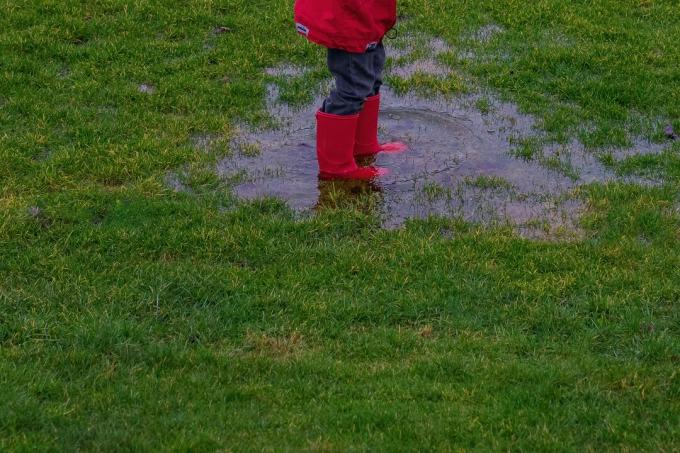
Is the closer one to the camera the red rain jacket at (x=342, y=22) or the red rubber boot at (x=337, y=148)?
the red rain jacket at (x=342, y=22)

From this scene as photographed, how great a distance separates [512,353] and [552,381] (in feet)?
1.05

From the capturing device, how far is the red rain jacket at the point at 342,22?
6152 mm

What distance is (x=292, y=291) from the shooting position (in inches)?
210

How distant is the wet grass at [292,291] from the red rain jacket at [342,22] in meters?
1.00

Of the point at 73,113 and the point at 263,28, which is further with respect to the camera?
the point at 263,28

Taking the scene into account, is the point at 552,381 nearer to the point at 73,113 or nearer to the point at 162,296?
the point at 162,296

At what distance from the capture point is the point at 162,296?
5.29 metres

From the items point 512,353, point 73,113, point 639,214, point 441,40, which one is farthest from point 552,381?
point 441,40

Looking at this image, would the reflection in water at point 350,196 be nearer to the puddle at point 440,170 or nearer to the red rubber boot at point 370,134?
the puddle at point 440,170

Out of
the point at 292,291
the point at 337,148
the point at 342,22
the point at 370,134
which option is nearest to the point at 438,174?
the point at 370,134

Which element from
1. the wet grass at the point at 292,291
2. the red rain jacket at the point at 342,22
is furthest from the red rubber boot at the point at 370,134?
→ the wet grass at the point at 292,291

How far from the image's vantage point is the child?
6184 millimetres

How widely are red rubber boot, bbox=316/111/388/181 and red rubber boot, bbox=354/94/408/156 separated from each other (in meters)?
0.17

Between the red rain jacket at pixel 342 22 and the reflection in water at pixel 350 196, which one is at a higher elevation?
the red rain jacket at pixel 342 22
